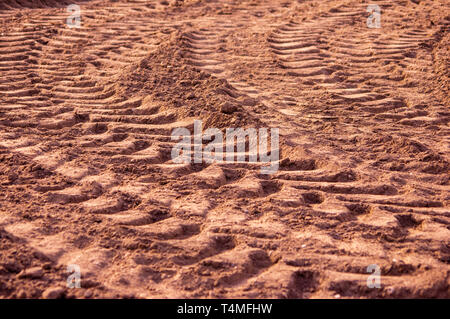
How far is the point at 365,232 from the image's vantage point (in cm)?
271

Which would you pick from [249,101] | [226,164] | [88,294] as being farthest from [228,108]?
[88,294]

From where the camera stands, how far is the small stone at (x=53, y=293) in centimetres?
225

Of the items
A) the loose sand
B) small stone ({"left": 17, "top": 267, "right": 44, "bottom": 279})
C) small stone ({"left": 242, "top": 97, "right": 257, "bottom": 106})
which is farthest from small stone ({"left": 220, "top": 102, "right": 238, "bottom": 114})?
small stone ({"left": 17, "top": 267, "right": 44, "bottom": 279})

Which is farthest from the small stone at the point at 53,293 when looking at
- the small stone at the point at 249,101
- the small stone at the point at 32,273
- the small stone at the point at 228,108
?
the small stone at the point at 249,101

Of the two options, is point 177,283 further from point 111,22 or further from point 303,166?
point 111,22

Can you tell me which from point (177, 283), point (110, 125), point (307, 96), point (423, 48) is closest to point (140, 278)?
point (177, 283)

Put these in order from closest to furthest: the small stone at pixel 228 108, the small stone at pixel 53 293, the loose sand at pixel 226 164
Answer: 1. the small stone at pixel 53 293
2. the loose sand at pixel 226 164
3. the small stone at pixel 228 108

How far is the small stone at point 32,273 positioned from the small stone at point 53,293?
12cm

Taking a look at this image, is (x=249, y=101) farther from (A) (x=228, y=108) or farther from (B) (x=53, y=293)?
(B) (x=53, y=293)

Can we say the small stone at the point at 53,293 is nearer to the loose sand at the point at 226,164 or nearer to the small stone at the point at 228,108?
the loose sand at the point at 226,164

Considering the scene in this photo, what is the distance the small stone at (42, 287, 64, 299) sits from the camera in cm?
225

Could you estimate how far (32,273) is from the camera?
7.73ft

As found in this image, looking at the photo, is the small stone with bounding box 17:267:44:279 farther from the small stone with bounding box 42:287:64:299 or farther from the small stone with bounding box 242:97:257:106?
the small stone with bounding box 242:97:257:106

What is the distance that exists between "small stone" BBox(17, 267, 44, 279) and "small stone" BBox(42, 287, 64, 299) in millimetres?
119
